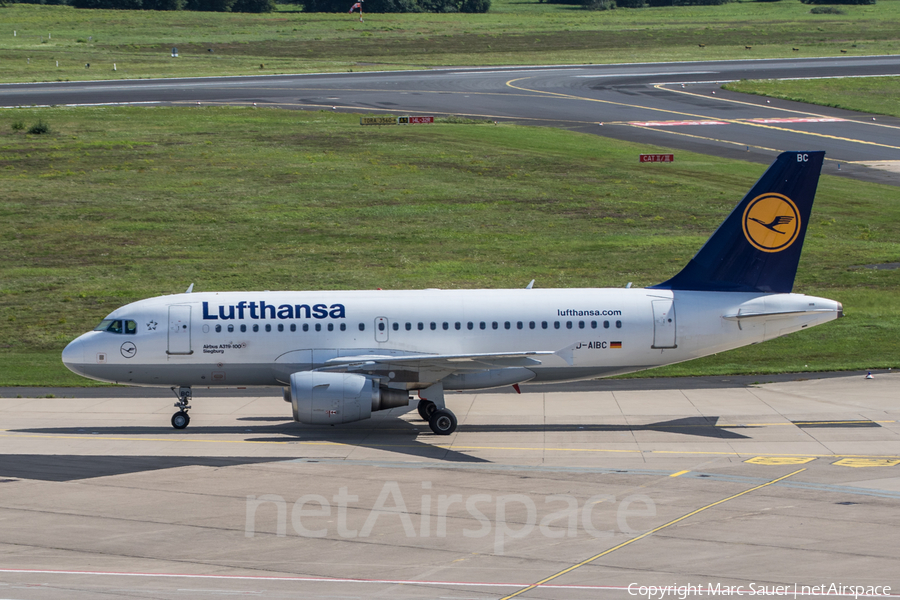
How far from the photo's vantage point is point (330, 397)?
97.2ft

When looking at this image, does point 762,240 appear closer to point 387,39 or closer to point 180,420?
point 180,420

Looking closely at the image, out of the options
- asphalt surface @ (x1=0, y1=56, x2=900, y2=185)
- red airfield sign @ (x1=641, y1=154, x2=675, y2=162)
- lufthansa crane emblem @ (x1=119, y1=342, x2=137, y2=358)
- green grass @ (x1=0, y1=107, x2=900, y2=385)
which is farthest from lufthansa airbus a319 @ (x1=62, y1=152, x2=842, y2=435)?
asphalt surface @ (x1=0, y1=56, x2=900, y2=185)

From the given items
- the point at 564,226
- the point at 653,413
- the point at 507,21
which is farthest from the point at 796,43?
the point at 653,413

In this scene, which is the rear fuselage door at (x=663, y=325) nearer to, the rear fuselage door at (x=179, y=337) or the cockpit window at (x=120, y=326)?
the rear fuselage door at (x=179, y=337)

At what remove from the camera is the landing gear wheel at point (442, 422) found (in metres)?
31.2

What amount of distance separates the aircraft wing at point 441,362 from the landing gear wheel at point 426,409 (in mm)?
1574

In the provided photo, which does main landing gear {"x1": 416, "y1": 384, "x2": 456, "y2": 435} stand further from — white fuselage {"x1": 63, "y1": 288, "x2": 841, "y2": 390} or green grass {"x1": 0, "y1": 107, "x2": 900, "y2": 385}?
green grass {"x1": 0, "y1": 107, "x2": 900, "y2": 385}

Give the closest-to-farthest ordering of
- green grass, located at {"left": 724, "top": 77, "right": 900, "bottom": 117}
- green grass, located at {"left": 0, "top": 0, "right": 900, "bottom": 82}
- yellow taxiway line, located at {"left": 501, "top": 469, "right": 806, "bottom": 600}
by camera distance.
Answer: yellow taxiway line, located at {"left": 501, "top": 469, "right": 806, "bottom": 600} → green grass, located at {"left": 724, "top": 77, "right": 900, "bottom": 117} → green grass, located at {"left": 0, "top": 0, "right": 900, "bottom": 82}

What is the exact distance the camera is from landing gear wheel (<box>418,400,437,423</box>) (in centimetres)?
3161

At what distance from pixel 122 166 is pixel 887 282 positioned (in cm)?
5008

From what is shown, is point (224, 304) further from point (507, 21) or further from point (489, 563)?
point (507, 21)

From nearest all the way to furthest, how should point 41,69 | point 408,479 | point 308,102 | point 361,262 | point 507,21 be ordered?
point 408,479, point 361,262, point 308,102, point 41,69, point 507,21

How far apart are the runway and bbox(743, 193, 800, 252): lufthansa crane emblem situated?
18.6 feet

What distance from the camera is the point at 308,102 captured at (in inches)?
3664
